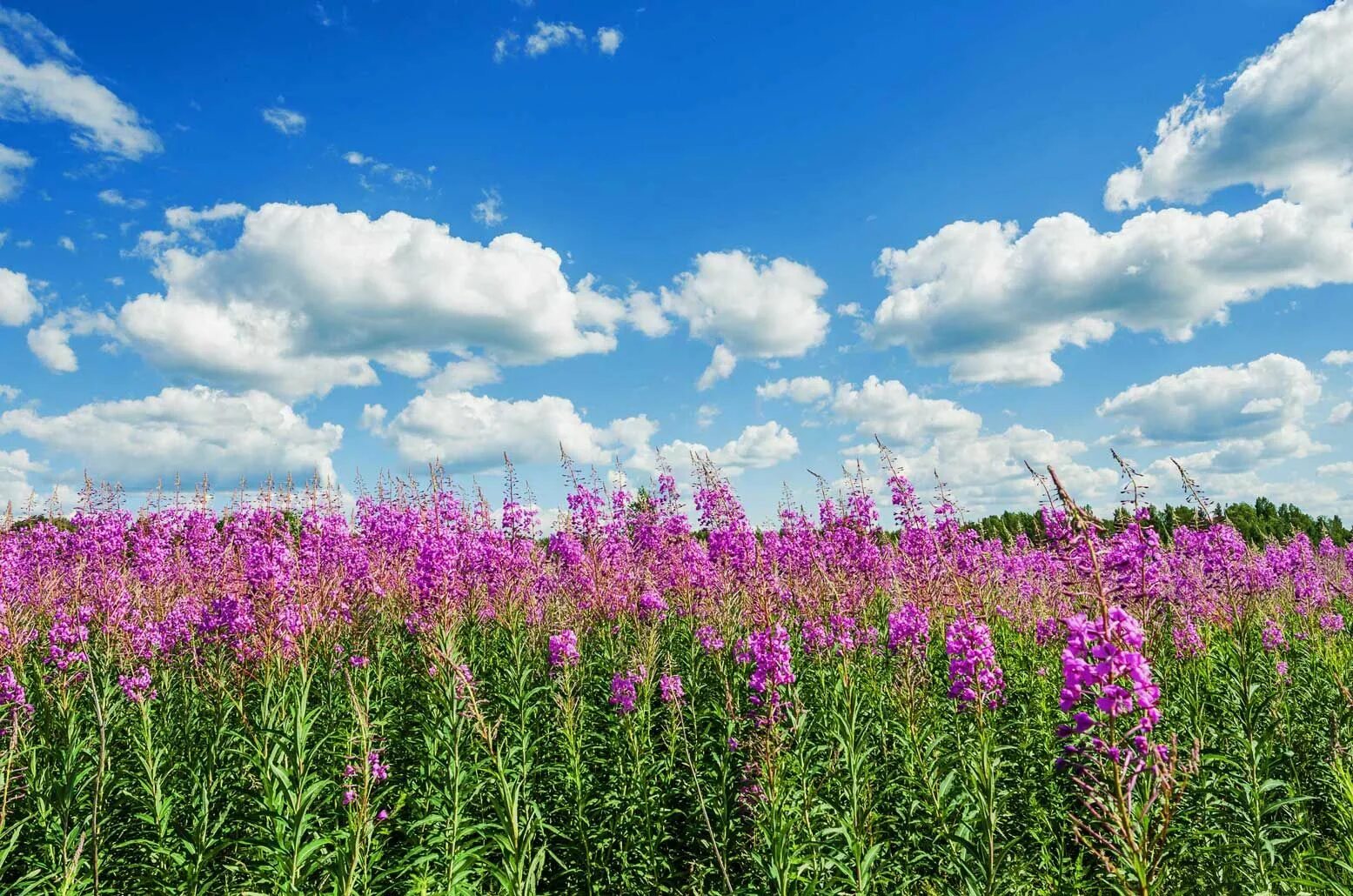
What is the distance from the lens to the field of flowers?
480 cm

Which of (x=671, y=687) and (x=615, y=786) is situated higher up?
(x=671, y=687)

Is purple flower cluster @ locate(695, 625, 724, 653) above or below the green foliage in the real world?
above

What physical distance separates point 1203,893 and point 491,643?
7926 millimetres

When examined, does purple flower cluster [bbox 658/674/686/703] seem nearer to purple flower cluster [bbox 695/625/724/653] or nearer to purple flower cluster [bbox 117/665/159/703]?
purple flower cluster [bbox 695/625/724/653]

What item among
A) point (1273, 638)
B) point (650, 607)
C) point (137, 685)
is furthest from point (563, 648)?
point (1273, 638)

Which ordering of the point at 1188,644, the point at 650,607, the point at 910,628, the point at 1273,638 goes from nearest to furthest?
Result: the point at 910,628
the point at 1188,644
the point at 650,607
the point at 1273,638

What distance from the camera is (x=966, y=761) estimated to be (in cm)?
563

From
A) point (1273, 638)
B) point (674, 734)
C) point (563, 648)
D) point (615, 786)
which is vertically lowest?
point (1273, 638)

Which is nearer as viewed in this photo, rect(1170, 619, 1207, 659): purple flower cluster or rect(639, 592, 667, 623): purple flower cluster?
rect(1170, 619, 1207, 659): purple flower cluster

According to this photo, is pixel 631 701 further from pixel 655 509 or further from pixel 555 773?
pixel 655 509

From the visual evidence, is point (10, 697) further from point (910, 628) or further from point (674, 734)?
point (910, 628)

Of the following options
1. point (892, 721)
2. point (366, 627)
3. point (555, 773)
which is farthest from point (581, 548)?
point (892, 721)

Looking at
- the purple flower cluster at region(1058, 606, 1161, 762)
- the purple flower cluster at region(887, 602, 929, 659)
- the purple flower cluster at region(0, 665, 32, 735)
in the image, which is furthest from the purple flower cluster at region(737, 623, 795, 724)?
the purple flower cluster at region(0, 665, 32, 735)

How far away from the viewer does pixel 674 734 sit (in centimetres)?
648
